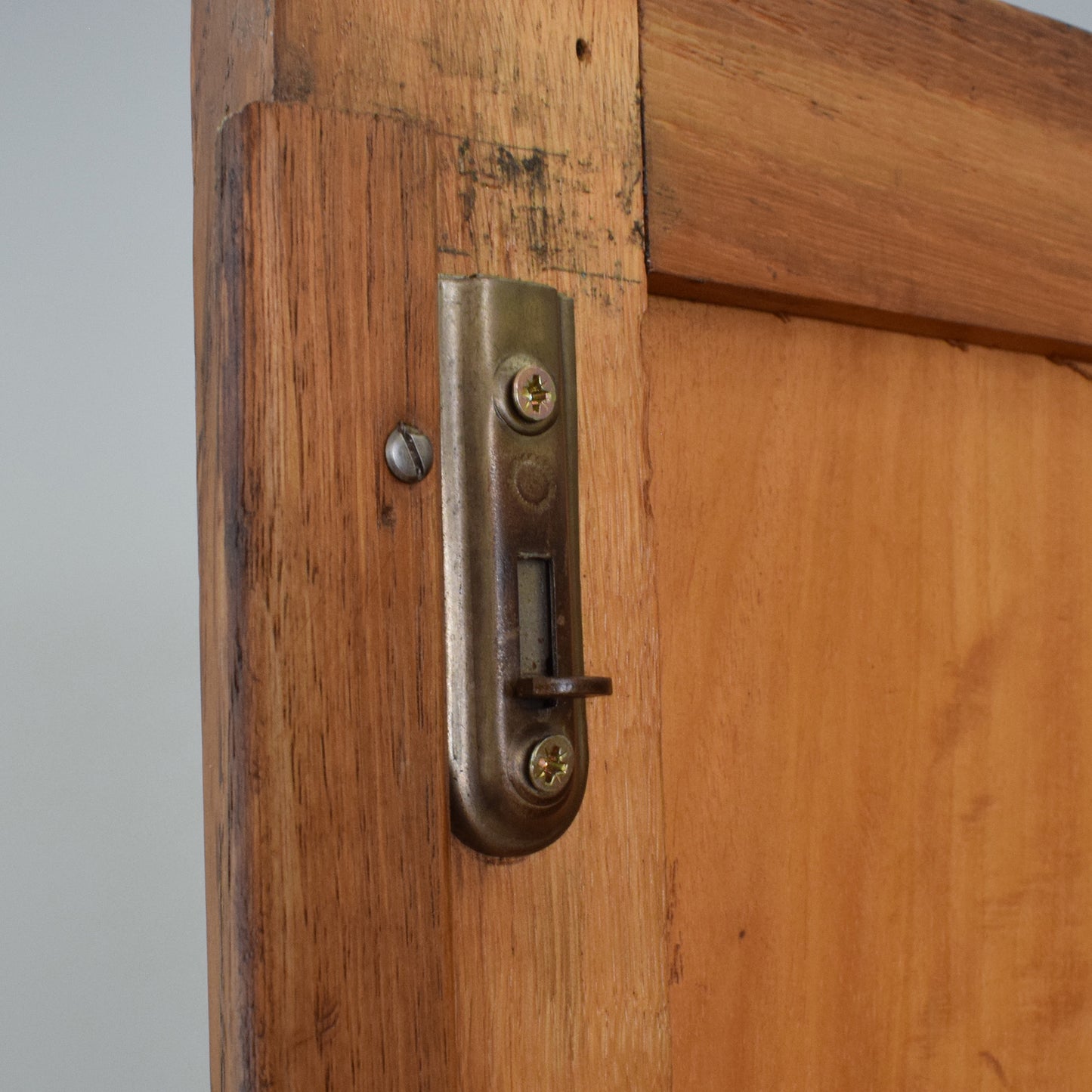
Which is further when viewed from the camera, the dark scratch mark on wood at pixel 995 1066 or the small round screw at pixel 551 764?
the dark scratch mark on wood at pixel 995 1066

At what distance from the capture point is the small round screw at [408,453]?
314mm

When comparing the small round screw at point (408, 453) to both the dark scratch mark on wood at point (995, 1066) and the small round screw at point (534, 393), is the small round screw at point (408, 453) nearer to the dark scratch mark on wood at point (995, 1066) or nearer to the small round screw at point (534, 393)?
the small round screw at point (534, 393)

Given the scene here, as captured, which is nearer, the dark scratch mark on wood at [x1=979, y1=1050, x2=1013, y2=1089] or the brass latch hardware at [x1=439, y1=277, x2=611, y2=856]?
the brass latch hardware at [x1=439, y1=277, x2=611, y2=856]

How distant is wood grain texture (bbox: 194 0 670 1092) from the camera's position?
0.33 metres

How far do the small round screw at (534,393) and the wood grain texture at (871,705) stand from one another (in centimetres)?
7

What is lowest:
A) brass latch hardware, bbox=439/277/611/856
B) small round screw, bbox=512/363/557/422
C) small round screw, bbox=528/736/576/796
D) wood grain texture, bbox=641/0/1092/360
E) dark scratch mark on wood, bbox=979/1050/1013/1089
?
dark scratch mark on wood, bbox=979/1050/1013/1089

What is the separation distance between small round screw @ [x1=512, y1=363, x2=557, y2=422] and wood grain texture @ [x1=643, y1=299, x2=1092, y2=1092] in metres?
0.07

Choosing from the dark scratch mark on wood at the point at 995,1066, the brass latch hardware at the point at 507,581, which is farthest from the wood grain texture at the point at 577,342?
the dark scratch mark on wood at the point at 995,1066

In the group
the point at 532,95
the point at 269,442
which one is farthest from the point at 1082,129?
the point at 269,442

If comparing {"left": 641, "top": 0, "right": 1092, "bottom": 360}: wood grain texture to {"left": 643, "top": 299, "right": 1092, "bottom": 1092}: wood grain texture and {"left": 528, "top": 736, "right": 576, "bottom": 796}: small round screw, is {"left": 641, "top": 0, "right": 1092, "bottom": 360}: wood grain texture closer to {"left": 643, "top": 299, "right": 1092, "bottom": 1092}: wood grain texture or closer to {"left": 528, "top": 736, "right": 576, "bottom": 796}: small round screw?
{"left": 643, "top": 299, "right": 1092, "bottom": 1092}: wood grain texture

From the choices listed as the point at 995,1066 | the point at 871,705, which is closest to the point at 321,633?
the point at 871,705

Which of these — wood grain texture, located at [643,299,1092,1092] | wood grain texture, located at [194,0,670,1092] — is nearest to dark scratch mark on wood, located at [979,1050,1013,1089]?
wood grain texture, located at [643,299,1092,1092]

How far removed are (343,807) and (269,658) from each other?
0.04 metres

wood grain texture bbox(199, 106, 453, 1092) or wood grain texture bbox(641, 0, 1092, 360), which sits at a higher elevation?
wood grain texture bbox(641, 0, 1092, 360)
